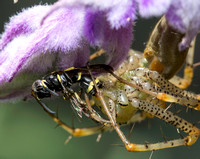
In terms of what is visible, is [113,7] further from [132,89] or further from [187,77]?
[187,77]

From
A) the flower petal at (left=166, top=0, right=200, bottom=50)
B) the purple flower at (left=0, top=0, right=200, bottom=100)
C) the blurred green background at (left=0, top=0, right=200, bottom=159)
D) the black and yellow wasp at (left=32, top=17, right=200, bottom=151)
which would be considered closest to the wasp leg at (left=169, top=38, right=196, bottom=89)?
the black and yellow wasp at (left=32, top=17, right=200, bottom=151)

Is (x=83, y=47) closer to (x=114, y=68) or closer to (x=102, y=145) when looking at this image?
(x=114, y=68)

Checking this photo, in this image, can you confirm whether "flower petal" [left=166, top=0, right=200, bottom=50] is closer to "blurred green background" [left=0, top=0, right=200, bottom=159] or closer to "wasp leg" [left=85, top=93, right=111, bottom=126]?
"wasp leg" [left=85, top=93, right=111, bottom=126]

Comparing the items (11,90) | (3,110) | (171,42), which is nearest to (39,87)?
(11,90)

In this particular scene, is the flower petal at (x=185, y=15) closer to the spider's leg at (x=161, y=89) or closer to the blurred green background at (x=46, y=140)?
the spider's leg at (x=161, y=89)

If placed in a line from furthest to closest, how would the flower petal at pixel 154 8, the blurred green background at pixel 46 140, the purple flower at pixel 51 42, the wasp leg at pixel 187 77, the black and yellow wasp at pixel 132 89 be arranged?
the blurred green background at pixel 46 140 → the wasp leg at pixel 187 77 → the black and yellow wasp at pixel 132 89 → the purple flower at pixel 51 42 → the flower petal at pixel 154 8

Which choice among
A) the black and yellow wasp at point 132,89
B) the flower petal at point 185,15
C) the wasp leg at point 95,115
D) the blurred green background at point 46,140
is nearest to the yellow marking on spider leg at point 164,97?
the black and yellow wasp at point 132,89
